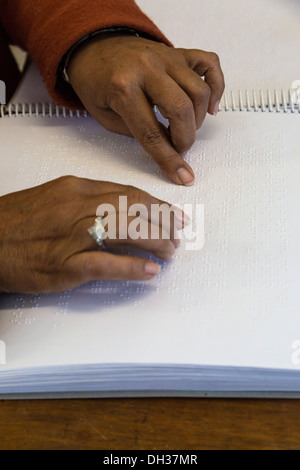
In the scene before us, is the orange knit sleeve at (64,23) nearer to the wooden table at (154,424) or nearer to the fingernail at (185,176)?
the fingernail at (185,176)

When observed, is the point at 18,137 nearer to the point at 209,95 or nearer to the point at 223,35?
the point at 209,95

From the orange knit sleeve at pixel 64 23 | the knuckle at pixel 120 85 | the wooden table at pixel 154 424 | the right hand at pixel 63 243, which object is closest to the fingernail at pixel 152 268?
the right hand at pixel 63 243

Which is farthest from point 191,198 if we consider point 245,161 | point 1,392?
point 1,392

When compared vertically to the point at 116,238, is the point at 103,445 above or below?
below

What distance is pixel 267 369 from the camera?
1.74 feet

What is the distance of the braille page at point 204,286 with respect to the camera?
0.55 meters

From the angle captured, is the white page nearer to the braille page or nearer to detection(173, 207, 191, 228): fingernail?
the braille page

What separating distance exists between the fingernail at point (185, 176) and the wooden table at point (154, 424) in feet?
0.95

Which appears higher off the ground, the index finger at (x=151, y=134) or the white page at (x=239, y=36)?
the white page at (x=239, y=36)

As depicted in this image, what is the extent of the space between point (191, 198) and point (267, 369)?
26cm

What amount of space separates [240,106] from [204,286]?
35 cm

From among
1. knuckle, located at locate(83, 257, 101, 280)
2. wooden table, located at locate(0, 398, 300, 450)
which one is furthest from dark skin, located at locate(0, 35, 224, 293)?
wooden table, located at locate(0, 398, 300, 450)
